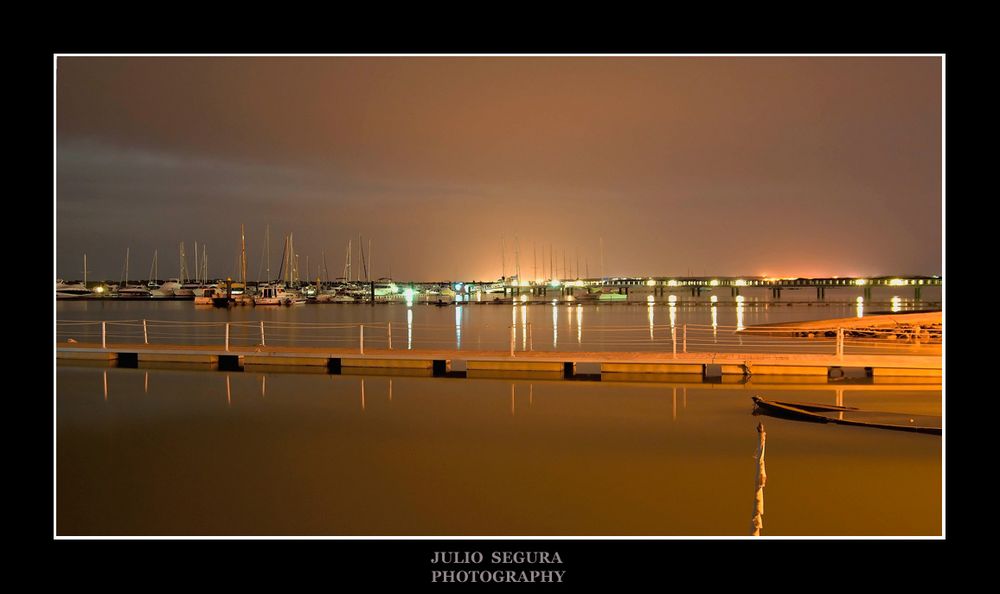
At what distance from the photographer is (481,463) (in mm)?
8688

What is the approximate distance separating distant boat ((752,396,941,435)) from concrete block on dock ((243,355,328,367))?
8320 millimetres

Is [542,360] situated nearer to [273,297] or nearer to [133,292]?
[273,297]

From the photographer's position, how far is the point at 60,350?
53.6ft

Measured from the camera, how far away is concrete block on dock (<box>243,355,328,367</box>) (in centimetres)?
1527

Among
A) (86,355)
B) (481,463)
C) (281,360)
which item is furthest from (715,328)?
(86,355)

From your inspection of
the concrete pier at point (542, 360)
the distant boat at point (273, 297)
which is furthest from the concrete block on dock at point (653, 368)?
the distant boat at point (273, 297)

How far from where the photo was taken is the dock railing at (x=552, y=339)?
18125mm

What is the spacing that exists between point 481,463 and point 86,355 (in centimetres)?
1172

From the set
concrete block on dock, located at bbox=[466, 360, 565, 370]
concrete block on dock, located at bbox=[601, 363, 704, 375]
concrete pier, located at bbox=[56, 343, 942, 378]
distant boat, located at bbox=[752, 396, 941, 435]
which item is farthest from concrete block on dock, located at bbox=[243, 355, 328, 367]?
distant boat, located at bbox=[752, 396, 941, 435]

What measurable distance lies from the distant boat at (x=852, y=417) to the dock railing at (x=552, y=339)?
12.1 feet

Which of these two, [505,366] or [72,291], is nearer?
[505,366]

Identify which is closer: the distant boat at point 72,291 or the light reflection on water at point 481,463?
the light reflection on water at point 481,463

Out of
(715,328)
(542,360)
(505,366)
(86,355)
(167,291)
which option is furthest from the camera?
(167,291)

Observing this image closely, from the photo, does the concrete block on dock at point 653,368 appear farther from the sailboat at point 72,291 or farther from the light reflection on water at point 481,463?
the sailboat at point 72,291
